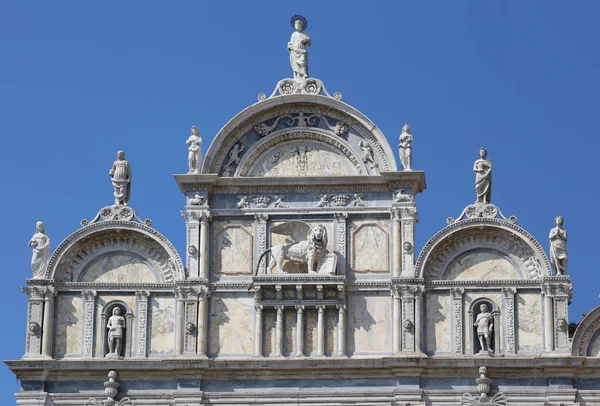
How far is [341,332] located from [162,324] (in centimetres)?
354

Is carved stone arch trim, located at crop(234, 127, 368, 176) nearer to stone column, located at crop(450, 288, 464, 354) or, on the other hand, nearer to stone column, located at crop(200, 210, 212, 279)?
stone column, located at crop(200, 210, 212, 279)

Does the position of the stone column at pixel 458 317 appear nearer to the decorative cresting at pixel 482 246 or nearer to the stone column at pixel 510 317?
the decorative cresting at pixel 482 246

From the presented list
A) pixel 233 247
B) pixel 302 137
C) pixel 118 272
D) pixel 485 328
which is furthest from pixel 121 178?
pixel 485 328

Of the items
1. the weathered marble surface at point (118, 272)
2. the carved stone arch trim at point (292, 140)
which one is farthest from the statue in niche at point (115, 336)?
the carved stone arch trim at point (292, 140)

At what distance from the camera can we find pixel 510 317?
3291 centimetres

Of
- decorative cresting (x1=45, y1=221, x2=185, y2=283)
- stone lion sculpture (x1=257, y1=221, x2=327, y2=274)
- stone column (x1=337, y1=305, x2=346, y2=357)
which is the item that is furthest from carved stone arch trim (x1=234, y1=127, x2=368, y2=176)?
stone column (x1=337, y1=305, x2=346, y2=357)

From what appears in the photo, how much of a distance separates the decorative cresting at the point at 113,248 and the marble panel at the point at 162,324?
17.5 inches

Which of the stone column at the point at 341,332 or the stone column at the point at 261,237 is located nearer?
the stone column at the point at 341,332

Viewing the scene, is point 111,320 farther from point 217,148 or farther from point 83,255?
point 217,148

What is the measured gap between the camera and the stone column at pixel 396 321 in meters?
32.8

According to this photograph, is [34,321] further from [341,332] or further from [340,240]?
[340,240]

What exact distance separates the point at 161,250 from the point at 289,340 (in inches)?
124

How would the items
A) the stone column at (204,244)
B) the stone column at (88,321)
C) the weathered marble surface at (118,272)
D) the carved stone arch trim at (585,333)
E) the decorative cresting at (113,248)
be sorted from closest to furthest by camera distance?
the carved stone arch trim at (585,333) → the stone column at (88,321) → the stone column at (204,244) → the decorative cresting at (113,248) → the weathered marble surface at (118,272)

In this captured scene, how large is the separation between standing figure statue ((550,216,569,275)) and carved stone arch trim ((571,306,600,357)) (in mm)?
992
